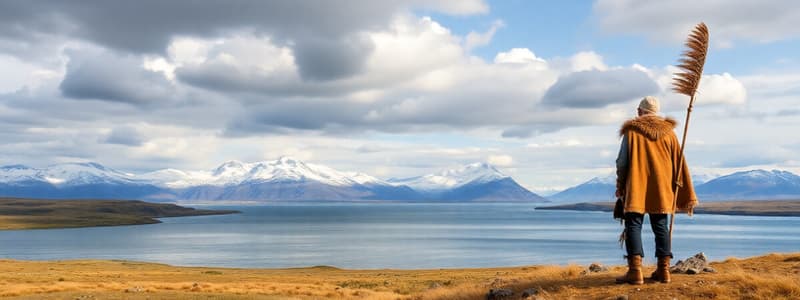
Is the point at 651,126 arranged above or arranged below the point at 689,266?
above

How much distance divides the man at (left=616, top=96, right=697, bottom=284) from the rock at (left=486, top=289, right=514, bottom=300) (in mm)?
2518

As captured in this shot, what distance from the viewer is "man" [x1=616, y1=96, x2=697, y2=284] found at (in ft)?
41.7

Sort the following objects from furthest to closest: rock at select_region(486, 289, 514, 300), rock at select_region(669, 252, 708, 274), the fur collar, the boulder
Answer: rock at select_region(669, 252, 708, 274) → the boulder → rock at select_region(486, 289, 514, 300) → the fur collar

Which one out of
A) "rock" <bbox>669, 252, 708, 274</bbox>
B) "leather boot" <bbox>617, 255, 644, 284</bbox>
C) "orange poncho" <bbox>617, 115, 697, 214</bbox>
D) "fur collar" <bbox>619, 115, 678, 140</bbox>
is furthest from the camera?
"rock" <bbox>669, 252, 708, 274</bbox>

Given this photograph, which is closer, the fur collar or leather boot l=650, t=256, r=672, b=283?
the fur collar

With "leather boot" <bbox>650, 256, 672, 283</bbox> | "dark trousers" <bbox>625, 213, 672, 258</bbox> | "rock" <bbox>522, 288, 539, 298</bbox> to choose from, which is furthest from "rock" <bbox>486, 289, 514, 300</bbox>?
"leather boot" <bbox>650, 256, 672, 283</bbox>

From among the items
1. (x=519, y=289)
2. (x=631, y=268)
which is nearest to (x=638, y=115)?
(x=631, y=268)

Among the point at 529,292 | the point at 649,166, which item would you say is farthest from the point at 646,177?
the point at 529,292

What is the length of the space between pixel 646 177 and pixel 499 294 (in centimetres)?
401

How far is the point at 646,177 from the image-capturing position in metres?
12.8

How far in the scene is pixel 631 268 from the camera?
523 inches

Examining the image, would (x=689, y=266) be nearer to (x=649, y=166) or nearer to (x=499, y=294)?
(x=649, y=166)

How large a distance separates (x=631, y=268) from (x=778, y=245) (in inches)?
5623

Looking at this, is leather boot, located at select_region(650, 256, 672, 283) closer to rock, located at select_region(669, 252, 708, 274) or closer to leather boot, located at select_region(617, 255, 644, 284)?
leather boot, located at select_region(617, 255, 644, 284)
